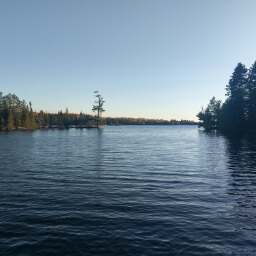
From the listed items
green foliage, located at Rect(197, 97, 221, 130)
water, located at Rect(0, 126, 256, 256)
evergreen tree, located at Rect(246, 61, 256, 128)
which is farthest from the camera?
green foliage, located at Rect(197, 97, 221, 130)

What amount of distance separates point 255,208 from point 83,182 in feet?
43.9

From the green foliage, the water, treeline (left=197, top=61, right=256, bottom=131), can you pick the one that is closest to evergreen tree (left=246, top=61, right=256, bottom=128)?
treeline (left=197, top=61, right=256, bottom=131)

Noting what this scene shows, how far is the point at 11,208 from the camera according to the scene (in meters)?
13.7

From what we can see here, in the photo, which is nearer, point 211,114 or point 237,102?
point 237,102

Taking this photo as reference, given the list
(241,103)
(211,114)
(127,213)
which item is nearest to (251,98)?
(241,103)

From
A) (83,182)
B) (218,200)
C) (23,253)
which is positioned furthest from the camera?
(83,182)

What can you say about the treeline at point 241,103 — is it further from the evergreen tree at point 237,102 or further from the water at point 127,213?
the water at point 127,213

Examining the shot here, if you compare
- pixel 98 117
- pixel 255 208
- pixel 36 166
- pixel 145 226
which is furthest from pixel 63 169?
pixel 98 117

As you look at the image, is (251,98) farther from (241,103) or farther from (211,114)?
(211,114)

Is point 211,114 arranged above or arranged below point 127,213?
above

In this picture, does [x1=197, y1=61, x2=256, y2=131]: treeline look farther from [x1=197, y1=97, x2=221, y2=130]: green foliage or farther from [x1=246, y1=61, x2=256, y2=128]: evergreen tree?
[x1=197, y1=97, x2=221, y2=130]: green foliage

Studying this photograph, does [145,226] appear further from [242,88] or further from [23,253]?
[242,88]

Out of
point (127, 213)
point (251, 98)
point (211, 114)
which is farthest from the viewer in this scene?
point (211, 114)

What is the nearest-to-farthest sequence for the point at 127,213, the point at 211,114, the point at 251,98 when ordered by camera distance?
the point at 127,213, the point at 251,98, the point at 211,114
